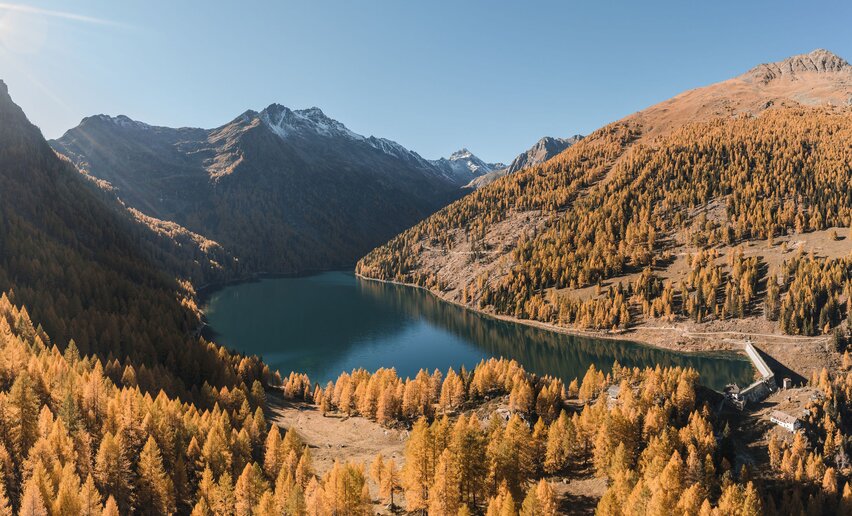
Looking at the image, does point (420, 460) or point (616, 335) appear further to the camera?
point (616, 335)

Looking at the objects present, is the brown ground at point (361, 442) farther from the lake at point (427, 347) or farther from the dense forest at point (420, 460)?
the lake at point (427, 347)

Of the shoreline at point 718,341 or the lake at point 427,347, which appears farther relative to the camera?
the lake at point 427,347

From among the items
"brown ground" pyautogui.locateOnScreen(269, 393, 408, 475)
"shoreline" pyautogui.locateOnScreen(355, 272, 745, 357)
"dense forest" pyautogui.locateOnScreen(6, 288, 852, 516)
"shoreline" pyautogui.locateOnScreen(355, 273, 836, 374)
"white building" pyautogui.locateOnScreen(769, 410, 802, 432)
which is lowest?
"brown ground" pyautogui.locateOnScreen(269, 393, 408, 475)

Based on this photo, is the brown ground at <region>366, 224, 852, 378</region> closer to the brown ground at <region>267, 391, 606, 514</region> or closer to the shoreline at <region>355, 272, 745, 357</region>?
the shoreline at <region>355, 272, 745, 357</region>

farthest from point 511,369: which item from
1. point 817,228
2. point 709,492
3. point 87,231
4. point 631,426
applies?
point 87,231

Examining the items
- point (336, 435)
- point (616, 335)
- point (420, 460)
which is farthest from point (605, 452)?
point (616, 335)

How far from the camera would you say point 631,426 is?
208 feet

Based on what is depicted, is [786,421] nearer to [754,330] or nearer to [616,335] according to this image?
[754,330]

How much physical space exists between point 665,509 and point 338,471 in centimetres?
3413

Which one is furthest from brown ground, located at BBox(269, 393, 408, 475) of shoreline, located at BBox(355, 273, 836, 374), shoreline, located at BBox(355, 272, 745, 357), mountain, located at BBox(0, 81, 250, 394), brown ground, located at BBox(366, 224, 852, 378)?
brown ground, located at BBox(366, 224, 852, 378)

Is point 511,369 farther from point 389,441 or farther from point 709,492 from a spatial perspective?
point 709,492

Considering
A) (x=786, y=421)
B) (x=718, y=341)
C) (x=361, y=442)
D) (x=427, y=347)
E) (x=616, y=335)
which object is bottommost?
(x=361, y=442)

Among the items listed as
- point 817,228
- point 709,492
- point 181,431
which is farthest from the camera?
point 817,228

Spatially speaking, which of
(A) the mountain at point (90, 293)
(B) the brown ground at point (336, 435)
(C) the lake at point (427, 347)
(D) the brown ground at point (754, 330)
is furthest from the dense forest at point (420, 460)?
(D) the brown ground at point (754, 330)
